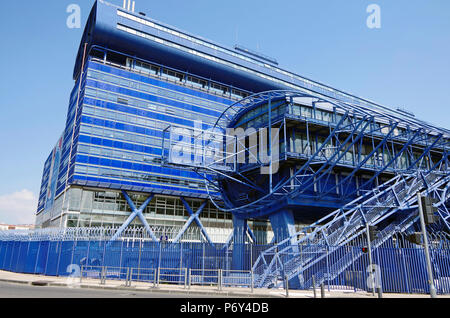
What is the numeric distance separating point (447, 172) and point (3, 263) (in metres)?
42.1

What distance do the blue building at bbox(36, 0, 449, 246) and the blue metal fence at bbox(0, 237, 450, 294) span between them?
2104 cm

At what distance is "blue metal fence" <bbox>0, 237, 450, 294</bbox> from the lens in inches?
771

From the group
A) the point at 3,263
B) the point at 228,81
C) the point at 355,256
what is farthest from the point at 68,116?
the point at 355,256

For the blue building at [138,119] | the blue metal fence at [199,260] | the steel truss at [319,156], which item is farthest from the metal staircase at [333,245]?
the blue building at [138,119]

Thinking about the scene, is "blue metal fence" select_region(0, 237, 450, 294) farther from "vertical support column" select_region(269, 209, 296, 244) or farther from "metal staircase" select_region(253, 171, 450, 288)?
"vertical support column" select_region(269, 209, 296, 244)

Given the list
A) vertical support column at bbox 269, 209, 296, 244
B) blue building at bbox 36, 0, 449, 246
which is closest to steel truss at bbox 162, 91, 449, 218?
vertical support column at bbox 269, 209, 296, 244

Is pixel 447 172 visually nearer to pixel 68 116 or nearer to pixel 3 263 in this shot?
pixel 3 263

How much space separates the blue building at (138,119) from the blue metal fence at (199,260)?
21.0 meters

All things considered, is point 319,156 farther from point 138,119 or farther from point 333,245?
point 138,119

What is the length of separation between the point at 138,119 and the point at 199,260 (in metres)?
37.4

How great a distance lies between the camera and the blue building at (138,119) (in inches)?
2021

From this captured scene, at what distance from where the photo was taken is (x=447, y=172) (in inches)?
1240

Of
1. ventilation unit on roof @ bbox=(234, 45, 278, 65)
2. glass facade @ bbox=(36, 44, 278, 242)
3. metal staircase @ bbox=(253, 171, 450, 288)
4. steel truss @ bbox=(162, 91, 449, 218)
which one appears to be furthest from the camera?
ventilation unit on roof @ bbox=(234, 45, 278, 65)

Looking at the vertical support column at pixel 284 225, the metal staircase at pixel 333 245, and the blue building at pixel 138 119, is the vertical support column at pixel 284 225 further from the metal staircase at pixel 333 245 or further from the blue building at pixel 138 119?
the blue building at pixel 138 119
